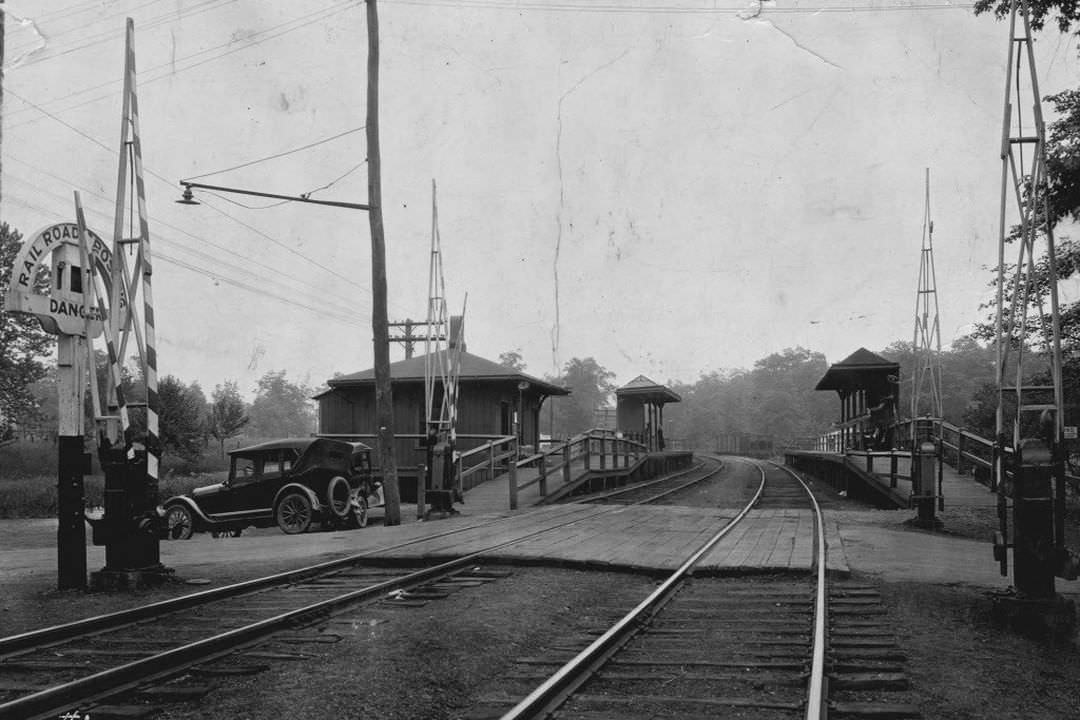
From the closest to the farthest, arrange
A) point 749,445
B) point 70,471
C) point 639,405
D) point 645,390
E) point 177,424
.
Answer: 1. point 70,471
2. point 645,390
3. point 639,405
4. point 177,424
5. point 749,445

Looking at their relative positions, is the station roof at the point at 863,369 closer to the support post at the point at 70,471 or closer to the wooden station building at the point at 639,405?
the wooden station building at the point at 639,405

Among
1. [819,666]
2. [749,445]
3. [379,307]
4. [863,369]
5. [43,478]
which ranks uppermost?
[379,307]

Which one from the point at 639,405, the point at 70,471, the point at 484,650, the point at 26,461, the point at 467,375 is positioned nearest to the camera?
the point at 484,650

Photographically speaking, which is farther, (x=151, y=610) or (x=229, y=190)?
(x=229, y=190)

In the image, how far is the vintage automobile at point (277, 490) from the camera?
50.3 feet

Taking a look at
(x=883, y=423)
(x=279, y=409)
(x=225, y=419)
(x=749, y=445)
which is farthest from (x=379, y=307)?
(x=279, y=409)

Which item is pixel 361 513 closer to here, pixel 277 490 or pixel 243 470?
pixel 277 490

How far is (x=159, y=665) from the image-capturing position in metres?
4.84

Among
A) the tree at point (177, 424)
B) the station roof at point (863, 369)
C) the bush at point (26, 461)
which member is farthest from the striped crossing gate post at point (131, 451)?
the tree at point (177, 424)

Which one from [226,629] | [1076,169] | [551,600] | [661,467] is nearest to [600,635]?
[551,600]

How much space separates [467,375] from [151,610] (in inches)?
805

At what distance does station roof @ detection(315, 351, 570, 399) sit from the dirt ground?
18.4 metres

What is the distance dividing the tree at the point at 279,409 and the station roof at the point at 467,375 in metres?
96.4

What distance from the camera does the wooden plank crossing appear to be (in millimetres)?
8930
